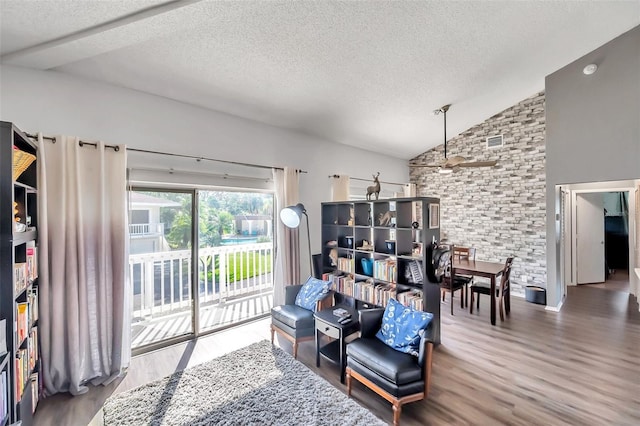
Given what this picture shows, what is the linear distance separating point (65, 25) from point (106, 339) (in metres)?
2.72

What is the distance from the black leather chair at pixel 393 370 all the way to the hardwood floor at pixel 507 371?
0.69 ft

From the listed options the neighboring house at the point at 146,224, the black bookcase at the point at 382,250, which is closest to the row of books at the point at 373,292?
the black bookcase at the point at 382,250

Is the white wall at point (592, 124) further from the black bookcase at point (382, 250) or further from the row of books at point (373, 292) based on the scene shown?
the row of books at point (373, 292)

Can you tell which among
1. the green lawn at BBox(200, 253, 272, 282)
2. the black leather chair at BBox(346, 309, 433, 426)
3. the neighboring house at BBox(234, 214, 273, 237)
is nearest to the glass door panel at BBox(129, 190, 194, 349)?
the green lawn at BBox(200, 253, 272, 282)

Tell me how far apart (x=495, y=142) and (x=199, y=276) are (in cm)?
598

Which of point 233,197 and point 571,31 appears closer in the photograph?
point 571,31

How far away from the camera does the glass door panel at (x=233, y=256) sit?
12.2 ft

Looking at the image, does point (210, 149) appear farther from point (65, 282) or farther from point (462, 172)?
point (462, 172)

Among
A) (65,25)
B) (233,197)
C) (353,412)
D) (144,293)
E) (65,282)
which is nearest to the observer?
(65,25)

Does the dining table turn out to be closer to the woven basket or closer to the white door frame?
the white door frame

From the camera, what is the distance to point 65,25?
6.17ft

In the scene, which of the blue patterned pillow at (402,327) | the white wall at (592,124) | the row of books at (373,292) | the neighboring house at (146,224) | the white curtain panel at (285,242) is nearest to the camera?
the blue patterned pillow at (402,327)

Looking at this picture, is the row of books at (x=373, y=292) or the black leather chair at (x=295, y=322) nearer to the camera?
the black leather chair at (x=295, y=322)

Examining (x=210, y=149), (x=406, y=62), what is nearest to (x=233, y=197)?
(x=210, y=149)
